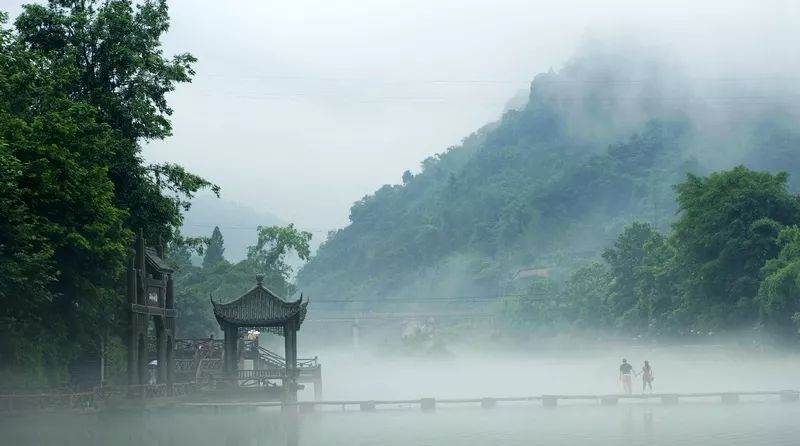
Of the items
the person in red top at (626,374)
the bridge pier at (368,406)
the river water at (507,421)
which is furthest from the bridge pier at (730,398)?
the bridge pier at (368,406)

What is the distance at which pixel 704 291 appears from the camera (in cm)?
8906

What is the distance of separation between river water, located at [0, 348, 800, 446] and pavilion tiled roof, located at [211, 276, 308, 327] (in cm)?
478

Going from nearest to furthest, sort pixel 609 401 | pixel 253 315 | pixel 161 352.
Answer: pixel 161 352
pixel 253 315
pixel 609 401

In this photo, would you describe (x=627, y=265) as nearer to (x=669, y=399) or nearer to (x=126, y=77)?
(x=669, y=399)

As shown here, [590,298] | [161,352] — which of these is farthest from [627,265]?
[161,352]

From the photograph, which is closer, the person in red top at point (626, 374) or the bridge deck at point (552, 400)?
the bridge deck at point (552, 400)

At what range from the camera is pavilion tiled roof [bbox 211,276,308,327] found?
6128 centimetres

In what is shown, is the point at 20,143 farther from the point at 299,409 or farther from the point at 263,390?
the point at 299,409

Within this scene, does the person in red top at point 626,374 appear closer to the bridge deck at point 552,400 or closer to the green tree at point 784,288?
the bridge deck at point 552,400

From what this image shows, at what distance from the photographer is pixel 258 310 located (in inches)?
2426

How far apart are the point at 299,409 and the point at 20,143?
2826 cm

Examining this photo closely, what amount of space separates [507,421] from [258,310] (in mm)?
15651

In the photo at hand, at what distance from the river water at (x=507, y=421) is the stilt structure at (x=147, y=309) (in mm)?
2241

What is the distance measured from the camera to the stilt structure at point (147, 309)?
2066 inches
